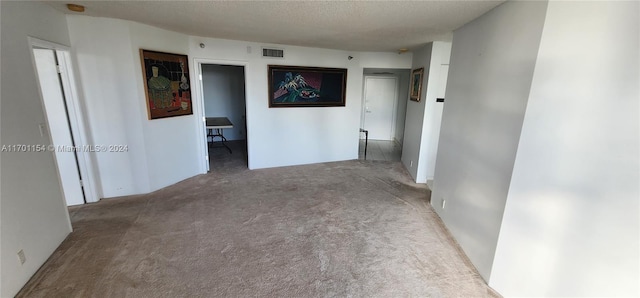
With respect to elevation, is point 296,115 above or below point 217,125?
above

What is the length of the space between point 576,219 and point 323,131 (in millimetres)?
4097

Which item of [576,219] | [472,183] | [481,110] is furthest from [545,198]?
[481,110]

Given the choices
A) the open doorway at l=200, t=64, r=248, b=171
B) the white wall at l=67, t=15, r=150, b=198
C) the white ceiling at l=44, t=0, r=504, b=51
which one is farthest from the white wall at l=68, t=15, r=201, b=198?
the open doorway at l=200, t=64, r=248, b=171

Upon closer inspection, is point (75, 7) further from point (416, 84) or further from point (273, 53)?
point (416, 84)

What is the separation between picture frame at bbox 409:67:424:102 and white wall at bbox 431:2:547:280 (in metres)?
1.32

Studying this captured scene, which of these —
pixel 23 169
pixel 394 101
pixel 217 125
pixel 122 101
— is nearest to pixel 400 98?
pixel 394 101

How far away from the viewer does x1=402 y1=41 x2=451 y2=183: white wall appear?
4.03 m

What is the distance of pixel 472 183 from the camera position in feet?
8.14

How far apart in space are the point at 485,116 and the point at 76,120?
4.36m

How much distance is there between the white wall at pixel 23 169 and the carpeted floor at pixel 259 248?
0.59 ft

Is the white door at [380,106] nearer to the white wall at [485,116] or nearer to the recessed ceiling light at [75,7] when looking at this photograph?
the white wall at [485,116]

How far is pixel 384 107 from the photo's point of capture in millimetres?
7543

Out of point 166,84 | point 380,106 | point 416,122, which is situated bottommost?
point 416,122

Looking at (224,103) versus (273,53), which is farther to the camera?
(224,103)
